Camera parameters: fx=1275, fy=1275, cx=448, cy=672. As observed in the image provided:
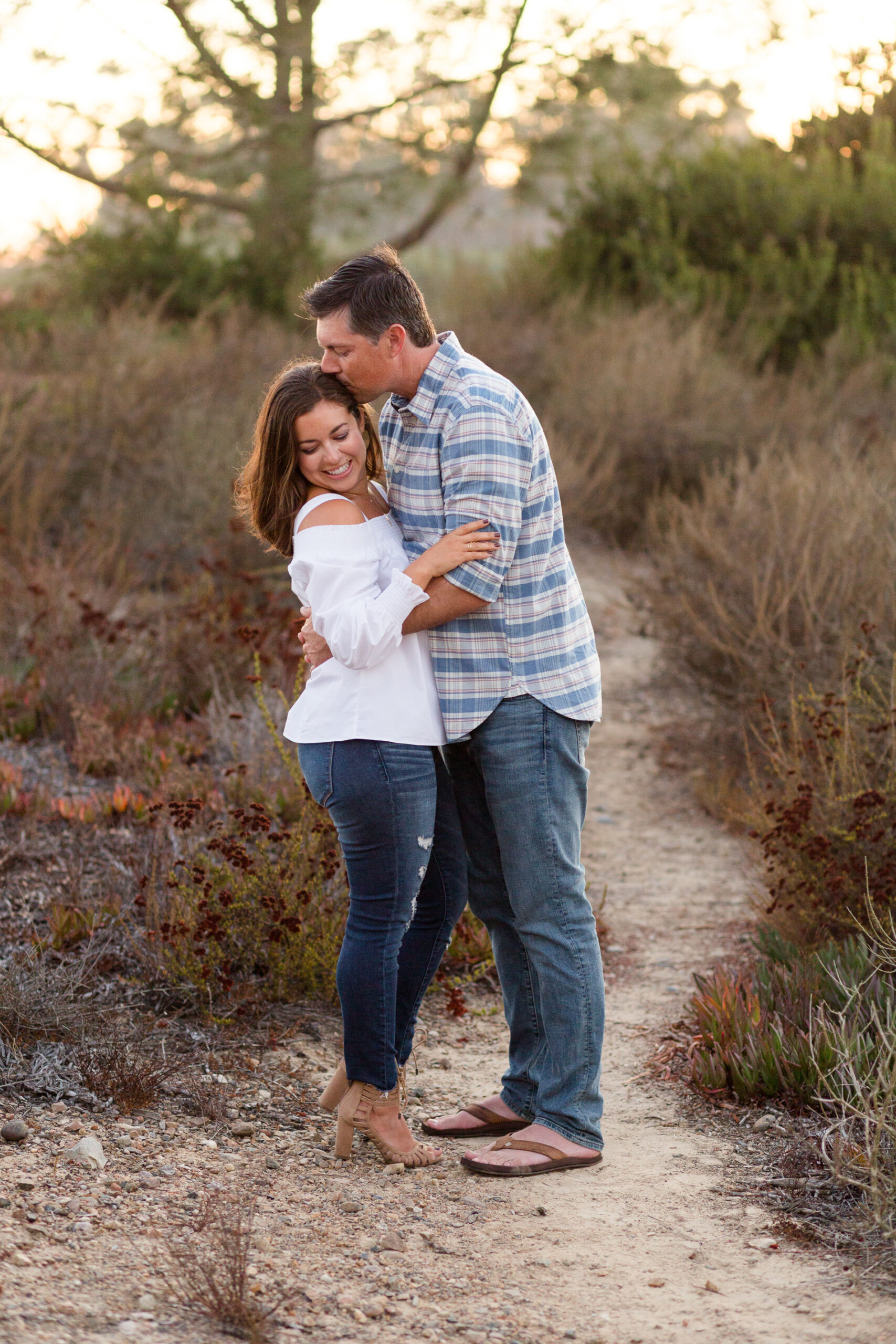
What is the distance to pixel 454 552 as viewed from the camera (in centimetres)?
260

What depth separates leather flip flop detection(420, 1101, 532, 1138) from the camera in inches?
126

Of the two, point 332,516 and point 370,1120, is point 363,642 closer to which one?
point 332,516

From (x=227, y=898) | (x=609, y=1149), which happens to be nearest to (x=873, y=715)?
(x=609, y=1149)

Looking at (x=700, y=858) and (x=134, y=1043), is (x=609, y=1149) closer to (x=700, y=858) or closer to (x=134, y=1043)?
(x=134, y=1043)

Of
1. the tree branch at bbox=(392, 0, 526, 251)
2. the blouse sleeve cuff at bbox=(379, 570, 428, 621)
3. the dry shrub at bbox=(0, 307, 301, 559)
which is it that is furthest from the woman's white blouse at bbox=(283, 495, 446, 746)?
the tree branch at bbox=(392, 0, 526, 251)

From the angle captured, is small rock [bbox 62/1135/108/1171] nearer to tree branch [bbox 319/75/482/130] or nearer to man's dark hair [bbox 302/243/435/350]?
man's dark hair [bbox 302/243/435/350]

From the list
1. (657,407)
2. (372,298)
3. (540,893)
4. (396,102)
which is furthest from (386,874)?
(396,102)

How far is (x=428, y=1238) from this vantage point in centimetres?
268

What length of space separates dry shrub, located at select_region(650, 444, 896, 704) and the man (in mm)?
2526

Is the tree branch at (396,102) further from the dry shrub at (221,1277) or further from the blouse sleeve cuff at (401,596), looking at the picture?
the dry shrub at (221,1277)

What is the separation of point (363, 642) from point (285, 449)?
1.57 feet

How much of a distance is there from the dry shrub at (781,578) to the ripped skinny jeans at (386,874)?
259cm

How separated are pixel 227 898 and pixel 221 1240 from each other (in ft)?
4.17

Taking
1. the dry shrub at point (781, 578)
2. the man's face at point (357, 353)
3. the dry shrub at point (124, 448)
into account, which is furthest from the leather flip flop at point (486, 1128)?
the dry shrub at point (124, 448)
